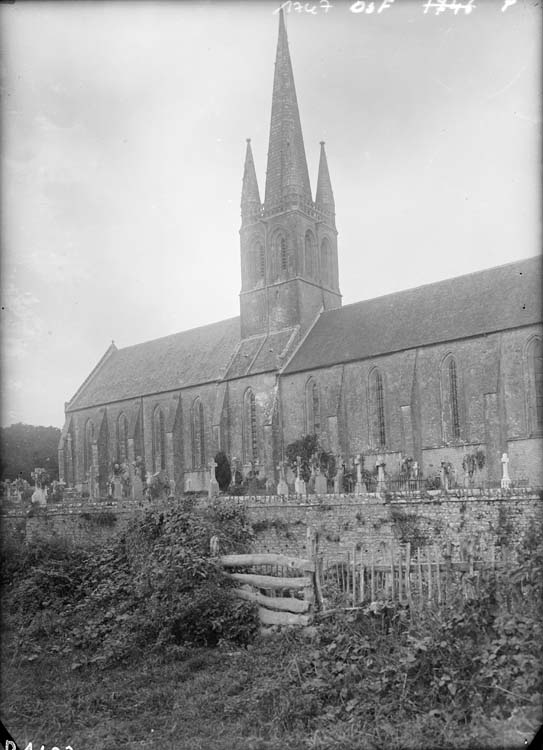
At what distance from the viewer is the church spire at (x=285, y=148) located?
45.4 meters

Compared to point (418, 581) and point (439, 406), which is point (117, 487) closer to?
point (439, 406)

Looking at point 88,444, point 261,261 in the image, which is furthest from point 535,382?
point 88,444

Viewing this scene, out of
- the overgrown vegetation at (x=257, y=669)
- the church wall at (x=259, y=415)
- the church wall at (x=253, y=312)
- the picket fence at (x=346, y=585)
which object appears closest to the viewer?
the overgrown vegetation at (x=257, y=669)

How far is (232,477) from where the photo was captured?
3884 centimetres

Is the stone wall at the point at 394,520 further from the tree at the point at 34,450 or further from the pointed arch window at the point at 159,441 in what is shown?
the tree at the point at 34,450

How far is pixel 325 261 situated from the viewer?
47.1m

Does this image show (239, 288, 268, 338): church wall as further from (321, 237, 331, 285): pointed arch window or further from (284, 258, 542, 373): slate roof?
(321, 237, 331, 285): pointed arch window

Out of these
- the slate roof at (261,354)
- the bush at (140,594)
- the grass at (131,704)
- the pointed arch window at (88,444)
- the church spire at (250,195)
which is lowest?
the grass at (131,704)

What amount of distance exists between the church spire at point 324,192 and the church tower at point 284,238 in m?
0.11

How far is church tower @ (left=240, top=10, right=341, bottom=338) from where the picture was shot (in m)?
44.5

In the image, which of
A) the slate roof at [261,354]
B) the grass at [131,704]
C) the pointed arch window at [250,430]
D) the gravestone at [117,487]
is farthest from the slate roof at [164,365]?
the grass at [131,704]

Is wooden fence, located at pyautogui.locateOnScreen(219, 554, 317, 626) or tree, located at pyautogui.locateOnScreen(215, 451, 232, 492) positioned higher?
tree, located at pyautogui.locateOnScreen(215, 451, 232, 492)

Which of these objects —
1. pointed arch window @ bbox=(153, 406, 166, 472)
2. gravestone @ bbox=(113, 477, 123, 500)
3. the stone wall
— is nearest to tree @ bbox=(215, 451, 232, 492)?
gravestone @ bbox=(113, 477, 123, 500)

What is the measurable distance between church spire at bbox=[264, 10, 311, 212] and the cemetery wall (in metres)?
26.4
